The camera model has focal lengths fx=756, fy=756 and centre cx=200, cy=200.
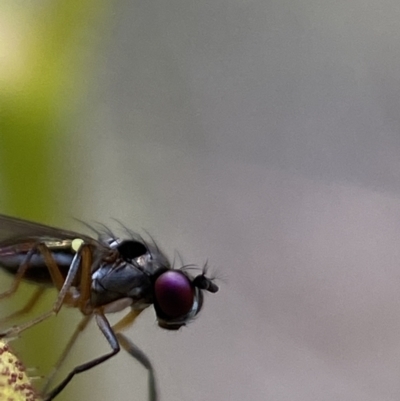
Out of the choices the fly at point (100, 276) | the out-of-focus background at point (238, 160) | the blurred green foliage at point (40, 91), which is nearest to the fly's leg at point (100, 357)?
the fly at point (100, 276)

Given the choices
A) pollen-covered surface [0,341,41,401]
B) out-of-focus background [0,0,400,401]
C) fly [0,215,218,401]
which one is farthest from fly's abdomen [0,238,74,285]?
out-of-focus background [0,0,400,401]

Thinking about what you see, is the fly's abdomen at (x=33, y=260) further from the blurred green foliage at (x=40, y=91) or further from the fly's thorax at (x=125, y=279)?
the blurred green foliage at (x=40, y=91)

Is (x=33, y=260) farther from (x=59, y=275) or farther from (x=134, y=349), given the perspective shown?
(x=134, y=349)

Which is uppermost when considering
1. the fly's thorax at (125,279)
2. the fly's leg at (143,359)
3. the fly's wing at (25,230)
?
the fly's wing at (25,230)

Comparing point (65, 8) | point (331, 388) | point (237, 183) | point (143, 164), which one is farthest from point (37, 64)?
point (331, 388)

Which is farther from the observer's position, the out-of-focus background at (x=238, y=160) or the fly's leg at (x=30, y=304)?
the out-of-focus background at (x=238, y=160)

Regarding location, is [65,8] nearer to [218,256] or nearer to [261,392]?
[218,256]

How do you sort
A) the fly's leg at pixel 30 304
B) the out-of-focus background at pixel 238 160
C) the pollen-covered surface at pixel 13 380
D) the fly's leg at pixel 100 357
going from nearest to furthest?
the pollen-covered surface at pixel 13 380 < the fly's leg at pixel 100 357 < the fly's leg at pixel 30 304 < the out-of-focus background at pixel 238 160

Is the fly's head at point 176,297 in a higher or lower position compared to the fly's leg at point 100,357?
higher

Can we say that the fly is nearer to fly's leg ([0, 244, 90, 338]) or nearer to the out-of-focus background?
fly's leg ([0, 244, 90, 338])
